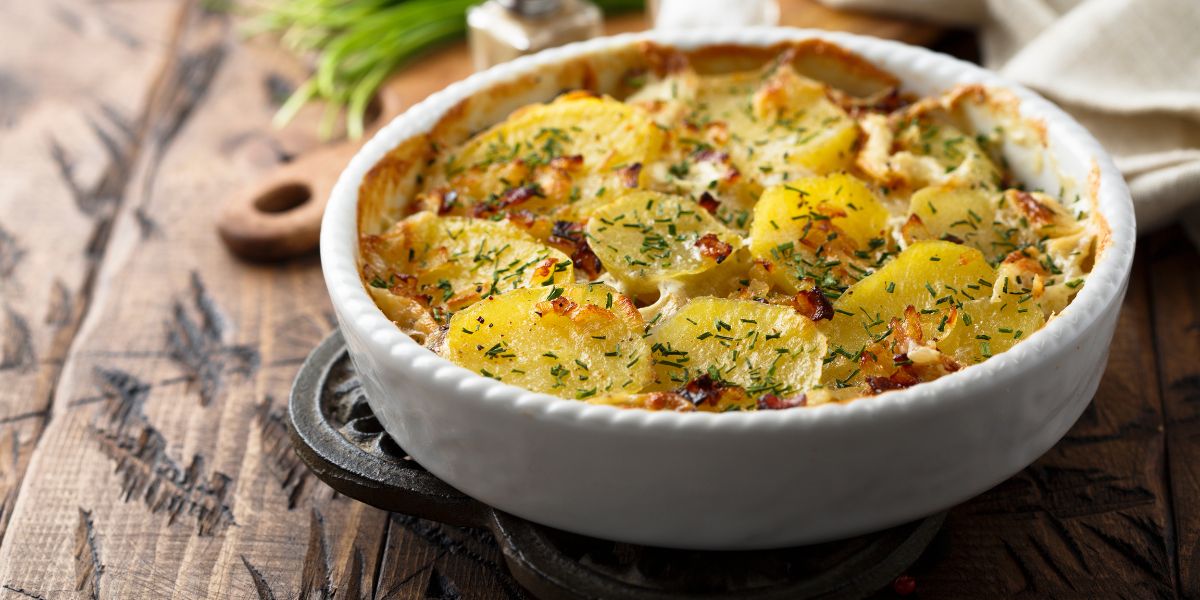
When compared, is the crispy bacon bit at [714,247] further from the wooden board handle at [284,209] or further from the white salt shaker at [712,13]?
the white salt shaker at [712,13]

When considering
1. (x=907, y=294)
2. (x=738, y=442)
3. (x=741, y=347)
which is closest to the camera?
(x=738, y=442)

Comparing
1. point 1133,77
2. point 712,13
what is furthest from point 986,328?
point 712,13

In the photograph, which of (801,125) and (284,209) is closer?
(801,125)

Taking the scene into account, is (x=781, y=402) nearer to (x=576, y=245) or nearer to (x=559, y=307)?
(x=559, y=307)

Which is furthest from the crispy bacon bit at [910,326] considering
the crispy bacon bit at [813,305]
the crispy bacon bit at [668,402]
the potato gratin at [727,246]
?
the crispy bacon bit at [668,402]

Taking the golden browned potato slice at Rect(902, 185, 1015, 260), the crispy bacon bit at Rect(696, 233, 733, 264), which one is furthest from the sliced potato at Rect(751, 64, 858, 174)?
the crispy bacon bit at Rect(696, 233, 733, 264)

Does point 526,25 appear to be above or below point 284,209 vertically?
above
